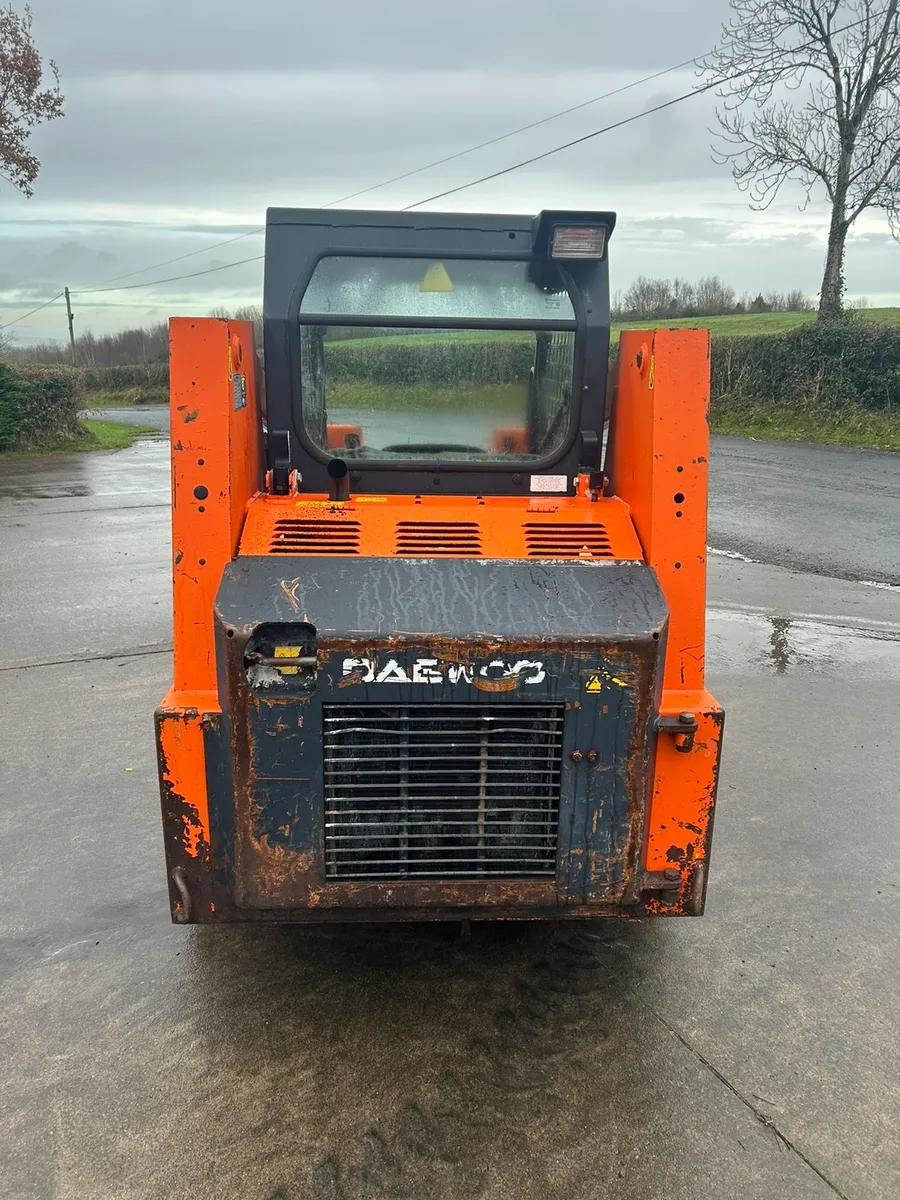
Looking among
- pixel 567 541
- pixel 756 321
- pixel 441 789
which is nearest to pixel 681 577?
pixel 567 541

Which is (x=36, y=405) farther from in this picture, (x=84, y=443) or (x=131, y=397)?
(x=131, y=397)

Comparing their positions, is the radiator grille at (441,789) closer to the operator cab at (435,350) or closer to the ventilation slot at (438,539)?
the ventilation slot at (438,539)

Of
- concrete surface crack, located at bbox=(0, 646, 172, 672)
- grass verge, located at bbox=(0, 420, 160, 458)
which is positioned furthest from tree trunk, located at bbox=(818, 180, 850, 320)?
concrete surface crack, located at bbox=(0, 646, 172, 672)

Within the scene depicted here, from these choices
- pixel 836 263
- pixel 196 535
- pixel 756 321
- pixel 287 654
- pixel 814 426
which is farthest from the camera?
pixel 756 321

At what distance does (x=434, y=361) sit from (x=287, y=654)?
1.37 m

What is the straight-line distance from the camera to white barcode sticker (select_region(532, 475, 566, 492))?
3.37 m

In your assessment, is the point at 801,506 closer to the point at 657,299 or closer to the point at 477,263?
the point at 477,263

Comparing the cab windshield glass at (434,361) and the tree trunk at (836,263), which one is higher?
the tree trunk at (836,263)

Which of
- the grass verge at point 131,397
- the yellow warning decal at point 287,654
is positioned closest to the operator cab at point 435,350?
Answer: the yellow warning decal at point 287,654

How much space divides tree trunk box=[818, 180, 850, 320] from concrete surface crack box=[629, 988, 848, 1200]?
70.9ft

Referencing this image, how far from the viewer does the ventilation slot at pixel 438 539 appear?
2959 millimetres

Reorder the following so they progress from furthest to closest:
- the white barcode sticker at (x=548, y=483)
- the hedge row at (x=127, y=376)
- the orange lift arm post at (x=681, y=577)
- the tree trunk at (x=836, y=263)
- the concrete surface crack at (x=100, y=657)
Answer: the hedge row at (x=127, y=376), the tree trunk at (x=836, y=263), the concrete surface crack at (x=100, y=657), the white barcode sticker at (x=548, y=483), the orange lift arm post at (x=681, y=577)

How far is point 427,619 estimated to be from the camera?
255cm

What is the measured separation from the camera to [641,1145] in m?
2.47
